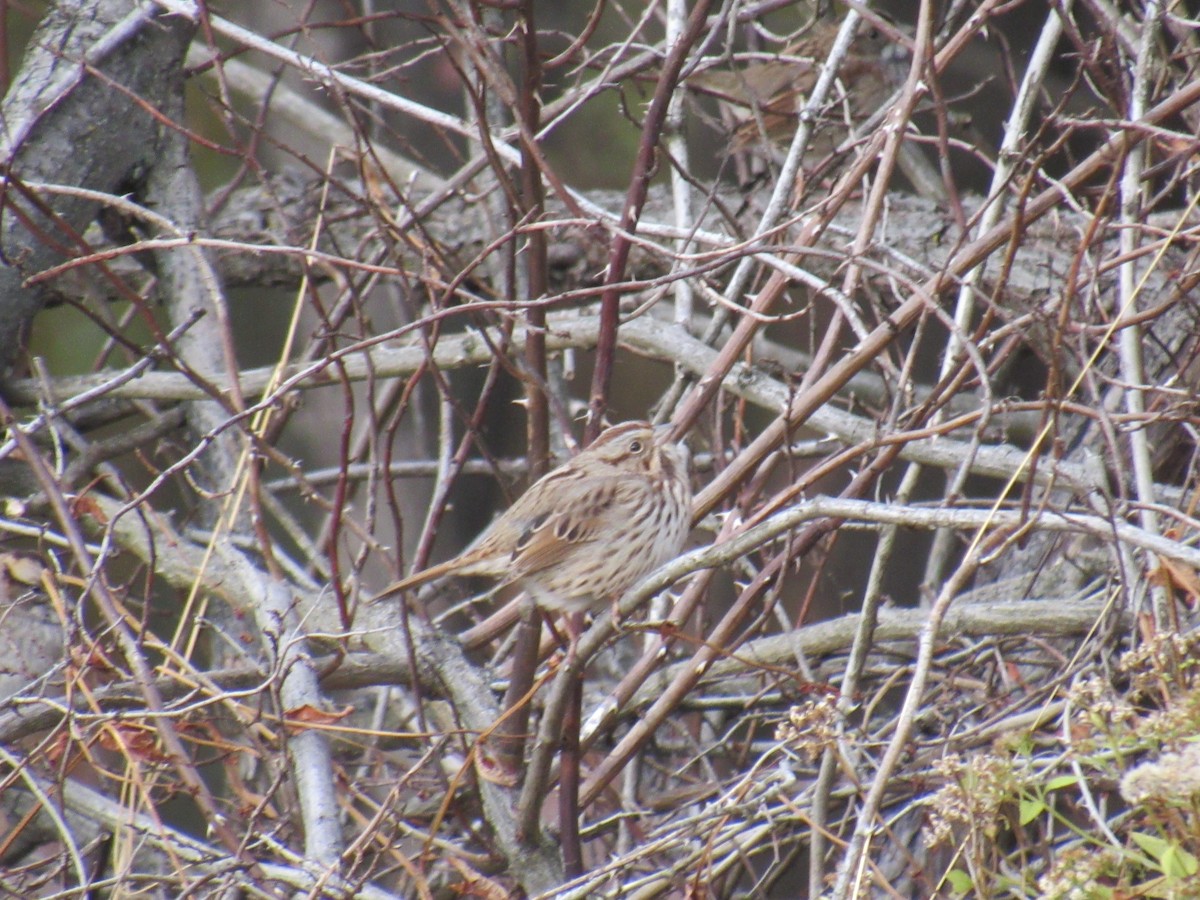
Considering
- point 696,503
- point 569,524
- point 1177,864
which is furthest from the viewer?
point 569,524

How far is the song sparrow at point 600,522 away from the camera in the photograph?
3.67 metres

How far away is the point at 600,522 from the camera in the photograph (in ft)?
12.5

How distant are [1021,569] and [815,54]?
1.76m

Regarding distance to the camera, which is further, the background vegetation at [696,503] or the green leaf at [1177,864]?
the background vegetation at [696,503]

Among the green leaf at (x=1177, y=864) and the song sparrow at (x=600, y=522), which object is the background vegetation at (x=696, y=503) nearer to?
the green leaf at (x=1177, y=864)

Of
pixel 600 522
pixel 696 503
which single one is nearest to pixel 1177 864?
pixel 696 503

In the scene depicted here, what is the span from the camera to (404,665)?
3527mm

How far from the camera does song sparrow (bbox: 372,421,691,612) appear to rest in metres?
3.67

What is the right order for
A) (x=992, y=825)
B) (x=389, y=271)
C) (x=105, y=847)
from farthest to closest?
(x=105, y=847), (x=389, y=271), (x=992, y=825)

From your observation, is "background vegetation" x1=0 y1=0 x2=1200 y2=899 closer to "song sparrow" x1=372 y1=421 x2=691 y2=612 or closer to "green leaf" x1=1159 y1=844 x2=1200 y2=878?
"green leaf" x1=1159 y1=844 x2=1200 y2=878

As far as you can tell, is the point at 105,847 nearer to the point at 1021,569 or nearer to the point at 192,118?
the point at 1021,569

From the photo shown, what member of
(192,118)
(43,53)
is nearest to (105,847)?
(43,53)

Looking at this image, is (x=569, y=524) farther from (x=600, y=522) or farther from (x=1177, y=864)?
(x=1177, y=864)

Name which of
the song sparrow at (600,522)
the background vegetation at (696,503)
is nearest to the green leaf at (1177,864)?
the background vegetation at (696,503)
